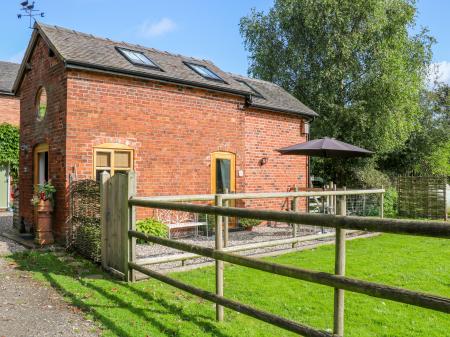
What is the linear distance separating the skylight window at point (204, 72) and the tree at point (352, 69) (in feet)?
36.1

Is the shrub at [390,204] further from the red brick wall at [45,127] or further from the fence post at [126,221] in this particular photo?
the fence post at [126,221]

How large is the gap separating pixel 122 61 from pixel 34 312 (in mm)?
6630

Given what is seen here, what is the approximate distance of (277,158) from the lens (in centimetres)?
1367

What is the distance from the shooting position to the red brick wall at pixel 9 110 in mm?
18094

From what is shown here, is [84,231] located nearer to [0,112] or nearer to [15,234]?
[15,234]

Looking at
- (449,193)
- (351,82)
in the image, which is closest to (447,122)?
(351,82)

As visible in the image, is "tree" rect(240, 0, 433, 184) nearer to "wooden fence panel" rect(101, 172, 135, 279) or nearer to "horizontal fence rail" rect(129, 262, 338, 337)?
"wooden fence panel" rect(101, 172, 135, 279)

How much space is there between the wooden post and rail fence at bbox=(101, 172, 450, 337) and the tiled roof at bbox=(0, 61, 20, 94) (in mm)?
14532

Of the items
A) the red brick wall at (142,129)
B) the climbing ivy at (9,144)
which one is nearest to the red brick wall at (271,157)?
the red brick wall at (142,129)

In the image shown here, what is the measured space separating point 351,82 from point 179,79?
15040mm

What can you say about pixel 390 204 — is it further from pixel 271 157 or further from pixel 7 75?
pixel 7 75

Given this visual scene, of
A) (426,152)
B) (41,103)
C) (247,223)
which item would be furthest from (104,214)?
(426,152)

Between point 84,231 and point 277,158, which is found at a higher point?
point 277,158

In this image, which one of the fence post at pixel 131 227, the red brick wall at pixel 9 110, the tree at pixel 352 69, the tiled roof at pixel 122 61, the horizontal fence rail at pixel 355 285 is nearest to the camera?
the horizontal fence rail at pixel 355 285
